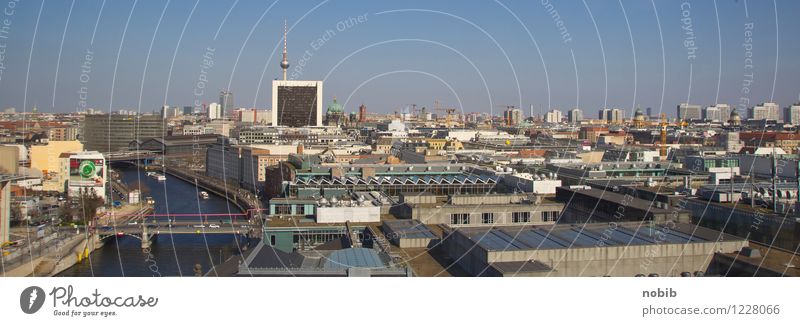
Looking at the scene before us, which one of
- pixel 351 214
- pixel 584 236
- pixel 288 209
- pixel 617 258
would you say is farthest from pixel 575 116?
pixel 617 258

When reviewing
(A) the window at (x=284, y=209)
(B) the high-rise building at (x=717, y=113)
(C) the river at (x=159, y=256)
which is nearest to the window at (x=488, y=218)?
(A) the window at (x=284, y=209)

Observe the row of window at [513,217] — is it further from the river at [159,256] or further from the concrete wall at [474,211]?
the river at [159,256]

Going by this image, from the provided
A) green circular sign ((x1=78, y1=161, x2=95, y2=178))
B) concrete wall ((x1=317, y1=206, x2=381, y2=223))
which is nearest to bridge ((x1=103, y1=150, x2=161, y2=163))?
green circular sign ((x1=78, y1=161, x2=95, y2=178))

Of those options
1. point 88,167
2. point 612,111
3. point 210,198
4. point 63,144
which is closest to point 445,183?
point 88,167

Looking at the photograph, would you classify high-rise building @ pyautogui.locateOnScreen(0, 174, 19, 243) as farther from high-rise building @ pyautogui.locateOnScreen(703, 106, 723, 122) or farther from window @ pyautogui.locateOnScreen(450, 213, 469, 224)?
high-rise building @ pyautogui.locateOnScreen(703, 106, 723, 122)

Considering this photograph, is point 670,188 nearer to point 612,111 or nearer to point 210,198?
point 210,198

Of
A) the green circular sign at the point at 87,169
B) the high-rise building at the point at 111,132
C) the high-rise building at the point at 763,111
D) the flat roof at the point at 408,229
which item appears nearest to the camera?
the flat roof at the point at 408,229
